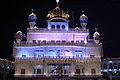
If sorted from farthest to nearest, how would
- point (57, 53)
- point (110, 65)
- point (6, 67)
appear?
point (6, 67) < point (110, 65) < point (57, 53)

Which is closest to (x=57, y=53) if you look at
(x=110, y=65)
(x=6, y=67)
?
(x=110, y=65)

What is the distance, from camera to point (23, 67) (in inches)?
1590

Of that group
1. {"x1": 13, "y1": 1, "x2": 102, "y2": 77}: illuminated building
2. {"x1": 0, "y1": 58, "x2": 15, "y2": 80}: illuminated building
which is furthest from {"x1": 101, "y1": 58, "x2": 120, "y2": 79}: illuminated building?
{"x1": 0, "y1": 58, "x2": 15, "y2": 80}: illuminated building

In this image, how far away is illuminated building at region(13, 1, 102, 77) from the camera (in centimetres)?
4016

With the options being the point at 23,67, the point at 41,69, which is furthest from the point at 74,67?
the point at 23,67

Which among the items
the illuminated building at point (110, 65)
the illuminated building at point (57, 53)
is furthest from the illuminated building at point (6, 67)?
the illuminated building at point (110, 65)

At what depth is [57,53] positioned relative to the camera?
41.1 m

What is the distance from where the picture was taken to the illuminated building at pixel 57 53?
1581 inches

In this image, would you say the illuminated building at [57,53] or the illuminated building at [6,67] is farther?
the illuminated building at [6,67]

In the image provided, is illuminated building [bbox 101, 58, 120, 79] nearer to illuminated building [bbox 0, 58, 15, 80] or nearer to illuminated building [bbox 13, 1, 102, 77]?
illuminated building [bbox 13, 1, 102, 77]

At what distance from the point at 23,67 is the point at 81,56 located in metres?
8.73

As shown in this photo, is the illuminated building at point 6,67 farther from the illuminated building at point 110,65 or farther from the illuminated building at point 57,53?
the illuminated building at point 110,65

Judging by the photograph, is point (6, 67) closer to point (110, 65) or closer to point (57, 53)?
point (110, 65)

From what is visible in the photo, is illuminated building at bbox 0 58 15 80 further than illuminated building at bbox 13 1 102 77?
Yes
